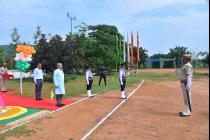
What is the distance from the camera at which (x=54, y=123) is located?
37.4ft

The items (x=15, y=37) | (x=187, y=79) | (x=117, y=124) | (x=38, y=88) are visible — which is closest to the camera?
(x=117, y=124)

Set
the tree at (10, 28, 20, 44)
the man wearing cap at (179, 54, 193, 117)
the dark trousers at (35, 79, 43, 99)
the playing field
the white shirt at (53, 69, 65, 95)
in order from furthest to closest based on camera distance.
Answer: the tree at (10, 28, 20, 44) → the dark trousers at (35, 79, 43, 99) → the white shirt at (53, 69, 65, 95) → the man wearing cap at (179, 54, 193, 117) → the playing field

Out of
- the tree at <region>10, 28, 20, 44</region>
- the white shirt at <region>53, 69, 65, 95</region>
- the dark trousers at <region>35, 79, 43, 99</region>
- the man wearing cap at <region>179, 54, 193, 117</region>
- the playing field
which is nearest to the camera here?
the playing field

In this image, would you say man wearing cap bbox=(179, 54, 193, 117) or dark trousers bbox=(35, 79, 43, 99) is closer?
man wearing cap bbox=(179, 54, 193, 117)

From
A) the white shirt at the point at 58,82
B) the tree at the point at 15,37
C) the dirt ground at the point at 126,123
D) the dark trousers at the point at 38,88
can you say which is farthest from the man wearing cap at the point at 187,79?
the tree at the point at 15,37

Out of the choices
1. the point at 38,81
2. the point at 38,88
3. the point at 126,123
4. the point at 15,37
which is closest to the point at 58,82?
the point at 38,88

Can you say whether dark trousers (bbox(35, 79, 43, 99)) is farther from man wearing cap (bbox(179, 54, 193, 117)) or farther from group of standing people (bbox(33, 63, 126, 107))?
man wearing cap (bbox(179, 54, 193, 117))

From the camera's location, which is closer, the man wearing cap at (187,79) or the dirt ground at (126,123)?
the dirt ground at (126,123)

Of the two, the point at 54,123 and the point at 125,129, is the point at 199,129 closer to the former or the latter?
the point at 125,129

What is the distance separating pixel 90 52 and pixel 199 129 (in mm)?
41102

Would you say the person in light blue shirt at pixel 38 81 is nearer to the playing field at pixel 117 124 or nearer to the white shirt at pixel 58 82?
the white shirt at pixel 58 82

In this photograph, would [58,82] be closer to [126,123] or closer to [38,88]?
[38,88]

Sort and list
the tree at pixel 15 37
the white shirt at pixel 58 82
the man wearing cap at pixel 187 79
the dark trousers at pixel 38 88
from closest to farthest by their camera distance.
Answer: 1. the man wearing cap at pixel 187 79
2. the white shirt at pixel 58 82
3. the dark trousers at pixel 38 88
4. the tree at pixel 15 37

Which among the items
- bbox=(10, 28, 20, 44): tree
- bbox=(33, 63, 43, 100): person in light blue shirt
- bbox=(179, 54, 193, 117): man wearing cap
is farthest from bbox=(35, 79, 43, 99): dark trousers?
bbox=(10, 28, 20, 44): tree
